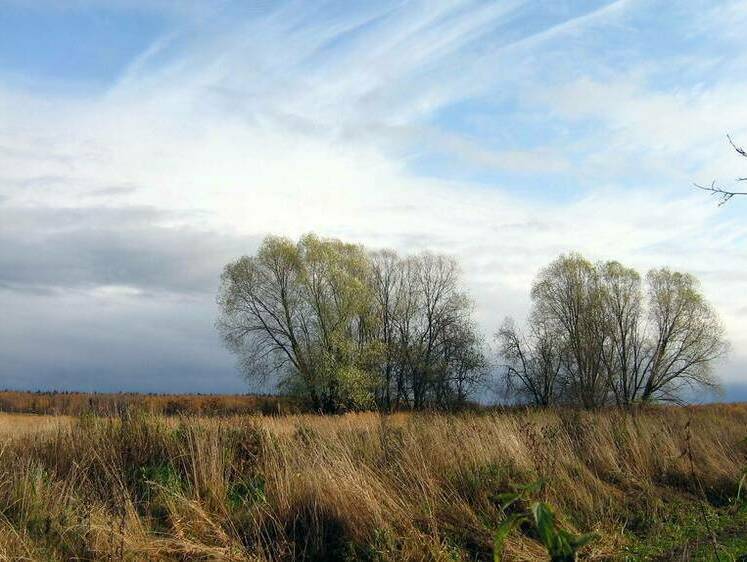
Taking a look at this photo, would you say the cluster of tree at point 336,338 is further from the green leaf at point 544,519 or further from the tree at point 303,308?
the green leaf at point 544,519

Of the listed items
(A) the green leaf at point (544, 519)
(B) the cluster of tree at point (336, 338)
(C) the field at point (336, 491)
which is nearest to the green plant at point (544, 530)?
(A) the green leaf at point (544, 519)

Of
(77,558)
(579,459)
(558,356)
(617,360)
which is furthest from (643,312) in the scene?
(77,558)

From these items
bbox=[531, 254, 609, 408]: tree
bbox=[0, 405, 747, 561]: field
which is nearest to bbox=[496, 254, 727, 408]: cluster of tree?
bbox=[531, 254, 609, 408]: tree

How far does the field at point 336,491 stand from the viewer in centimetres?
616

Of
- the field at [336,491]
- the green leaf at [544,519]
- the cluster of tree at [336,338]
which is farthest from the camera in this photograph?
the cluster of tree at [336,338]

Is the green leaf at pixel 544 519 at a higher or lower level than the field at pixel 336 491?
higher

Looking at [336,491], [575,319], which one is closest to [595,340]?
[575,319]

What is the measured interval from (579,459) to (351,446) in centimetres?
341

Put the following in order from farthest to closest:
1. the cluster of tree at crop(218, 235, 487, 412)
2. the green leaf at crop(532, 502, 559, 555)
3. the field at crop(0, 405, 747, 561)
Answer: the cluster of tree at crop(218, 235, 487, 412)
the field at crop(0, 405, 747, 561)
the green leaf at crop(532, 502, 559, 555)

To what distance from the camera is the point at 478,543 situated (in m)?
6.56

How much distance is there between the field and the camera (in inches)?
243

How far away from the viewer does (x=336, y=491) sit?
688cm

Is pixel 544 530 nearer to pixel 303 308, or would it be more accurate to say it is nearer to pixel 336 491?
pixel 336 491

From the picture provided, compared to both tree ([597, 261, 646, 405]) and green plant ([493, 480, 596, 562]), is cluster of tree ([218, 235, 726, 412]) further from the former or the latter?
green plant ([493, 480, 596, 562])
